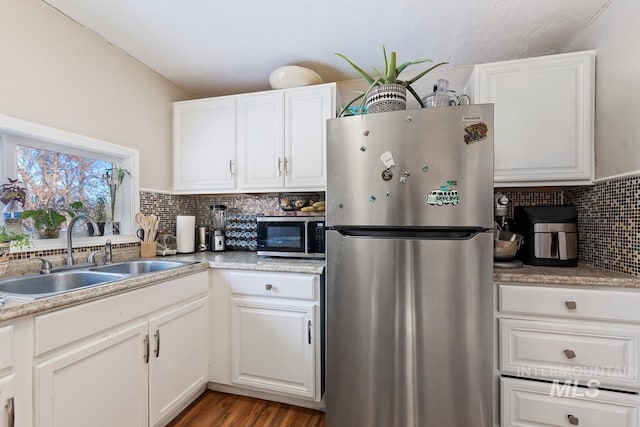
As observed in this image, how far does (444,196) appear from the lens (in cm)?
123

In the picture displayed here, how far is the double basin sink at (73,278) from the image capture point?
3.95 feet

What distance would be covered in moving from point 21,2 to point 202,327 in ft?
6.22

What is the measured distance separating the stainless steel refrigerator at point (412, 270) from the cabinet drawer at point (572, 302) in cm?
22

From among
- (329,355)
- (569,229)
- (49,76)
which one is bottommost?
(329,355)

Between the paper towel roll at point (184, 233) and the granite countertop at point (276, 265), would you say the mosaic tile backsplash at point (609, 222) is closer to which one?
the granite countertop at point (276, 265)

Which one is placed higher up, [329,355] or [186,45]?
[186,45]

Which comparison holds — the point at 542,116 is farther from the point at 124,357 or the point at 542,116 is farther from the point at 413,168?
the point at 124,357

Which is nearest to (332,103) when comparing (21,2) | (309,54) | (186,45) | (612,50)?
(309,54)

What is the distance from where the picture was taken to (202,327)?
5.58 feet

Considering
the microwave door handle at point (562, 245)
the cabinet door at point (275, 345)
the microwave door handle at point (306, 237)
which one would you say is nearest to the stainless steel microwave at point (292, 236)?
the microwave door handle at point (306, 237)

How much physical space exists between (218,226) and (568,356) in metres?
2.43

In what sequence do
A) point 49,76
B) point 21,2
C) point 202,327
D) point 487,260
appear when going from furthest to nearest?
point 202,327 → point 49,76 → point 21,2 → point 487,260

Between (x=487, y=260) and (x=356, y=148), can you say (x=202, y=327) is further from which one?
(x=487, y=260)

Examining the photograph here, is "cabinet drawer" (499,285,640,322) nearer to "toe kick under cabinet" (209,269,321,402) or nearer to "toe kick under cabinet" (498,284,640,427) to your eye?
"toe kick under cabinet" (498,284,640,427)
